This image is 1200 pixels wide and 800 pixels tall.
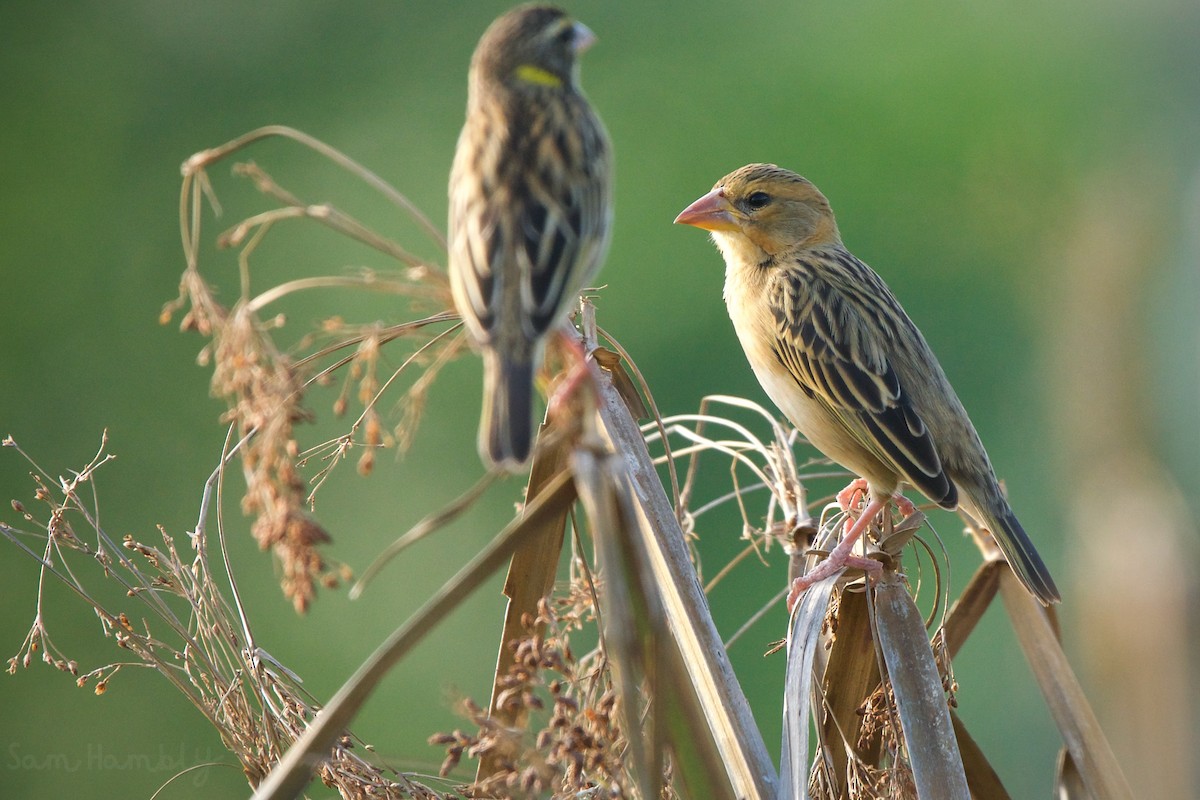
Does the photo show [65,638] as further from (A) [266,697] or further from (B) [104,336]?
(A) [266,697]

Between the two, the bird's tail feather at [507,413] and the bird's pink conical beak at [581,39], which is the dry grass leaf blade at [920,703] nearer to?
the bird's tail feather at [507,413]

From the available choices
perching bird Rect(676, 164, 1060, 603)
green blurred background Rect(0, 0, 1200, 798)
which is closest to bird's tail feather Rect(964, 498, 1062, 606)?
perching bird Rect(676, 164, 1060, 603)

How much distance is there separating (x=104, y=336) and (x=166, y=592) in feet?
31.3

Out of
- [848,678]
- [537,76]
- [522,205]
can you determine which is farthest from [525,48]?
[848,678]

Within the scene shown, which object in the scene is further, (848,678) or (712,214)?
(712,214)

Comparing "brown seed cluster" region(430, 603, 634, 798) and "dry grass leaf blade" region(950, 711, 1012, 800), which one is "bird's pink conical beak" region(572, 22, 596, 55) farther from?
"dry grass leaf blade" region(950, 711, 1012, 800)

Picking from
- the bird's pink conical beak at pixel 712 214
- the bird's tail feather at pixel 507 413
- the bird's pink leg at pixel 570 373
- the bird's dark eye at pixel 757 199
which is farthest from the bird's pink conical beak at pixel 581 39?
the bird's dark eye at pixel 757 199

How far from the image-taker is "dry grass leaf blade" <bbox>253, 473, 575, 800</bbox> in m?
1.68

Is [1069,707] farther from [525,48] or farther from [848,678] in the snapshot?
[525,48]

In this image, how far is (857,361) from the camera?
427 cm

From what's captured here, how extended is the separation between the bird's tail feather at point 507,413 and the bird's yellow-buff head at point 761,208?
2.81 meters

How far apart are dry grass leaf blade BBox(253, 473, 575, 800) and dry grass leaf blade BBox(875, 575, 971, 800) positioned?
1077mm

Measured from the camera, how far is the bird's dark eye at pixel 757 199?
4.79 metres

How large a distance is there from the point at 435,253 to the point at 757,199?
7.24 m
